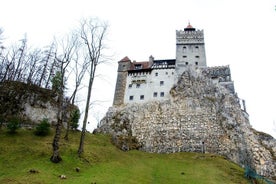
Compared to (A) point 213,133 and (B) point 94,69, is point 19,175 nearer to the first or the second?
(B) point 94,69

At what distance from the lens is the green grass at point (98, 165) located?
22344 millimetres

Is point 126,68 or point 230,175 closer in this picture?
point 230,175

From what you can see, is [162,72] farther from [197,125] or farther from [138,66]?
[197,125]

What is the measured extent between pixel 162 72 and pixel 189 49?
9.21m

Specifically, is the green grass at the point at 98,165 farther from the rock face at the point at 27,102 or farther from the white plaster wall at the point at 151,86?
the white plaster wall at the point at 151,86

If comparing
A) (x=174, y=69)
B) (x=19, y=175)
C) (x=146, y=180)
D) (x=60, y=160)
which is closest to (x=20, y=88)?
(x=60, y=160)

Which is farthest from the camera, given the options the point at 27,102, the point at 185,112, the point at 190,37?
the point at 190,37

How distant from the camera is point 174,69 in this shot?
56.5 meters

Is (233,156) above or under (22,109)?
under

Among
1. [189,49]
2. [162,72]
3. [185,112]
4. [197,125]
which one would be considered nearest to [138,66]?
[162,72]

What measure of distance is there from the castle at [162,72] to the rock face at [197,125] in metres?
1.78

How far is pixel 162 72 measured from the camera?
56.5 metres

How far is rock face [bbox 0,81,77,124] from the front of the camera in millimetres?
38878

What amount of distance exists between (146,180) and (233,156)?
2132cm
